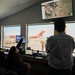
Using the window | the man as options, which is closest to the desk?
the window

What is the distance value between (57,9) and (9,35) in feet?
9.13

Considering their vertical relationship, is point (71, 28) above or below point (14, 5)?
below

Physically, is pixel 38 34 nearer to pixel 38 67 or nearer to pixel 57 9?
pixel 38 67

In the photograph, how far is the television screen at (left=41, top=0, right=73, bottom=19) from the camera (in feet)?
12.5

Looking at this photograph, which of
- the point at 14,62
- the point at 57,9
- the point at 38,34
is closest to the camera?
the point at 14,62

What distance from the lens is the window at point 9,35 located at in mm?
5820

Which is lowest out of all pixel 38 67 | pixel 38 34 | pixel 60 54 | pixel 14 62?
pixel 38 67

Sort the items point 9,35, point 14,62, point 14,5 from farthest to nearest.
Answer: point 9,35
point 14,5
point 14,62

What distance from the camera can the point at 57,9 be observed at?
159 inches

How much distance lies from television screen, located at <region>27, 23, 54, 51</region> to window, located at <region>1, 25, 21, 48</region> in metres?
0.64

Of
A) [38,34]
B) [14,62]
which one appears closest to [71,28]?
[38,34]

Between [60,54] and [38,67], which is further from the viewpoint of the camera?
Answer: [38,67]

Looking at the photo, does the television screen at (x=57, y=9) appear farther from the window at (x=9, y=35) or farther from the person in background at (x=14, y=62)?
the window at (x=9, y=35)

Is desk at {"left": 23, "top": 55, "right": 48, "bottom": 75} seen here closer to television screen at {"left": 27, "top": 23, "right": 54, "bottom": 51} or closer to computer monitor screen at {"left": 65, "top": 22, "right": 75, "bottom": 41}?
television screen at {"left": 27, "top": 23, "right": 54, "bottom": 51}
